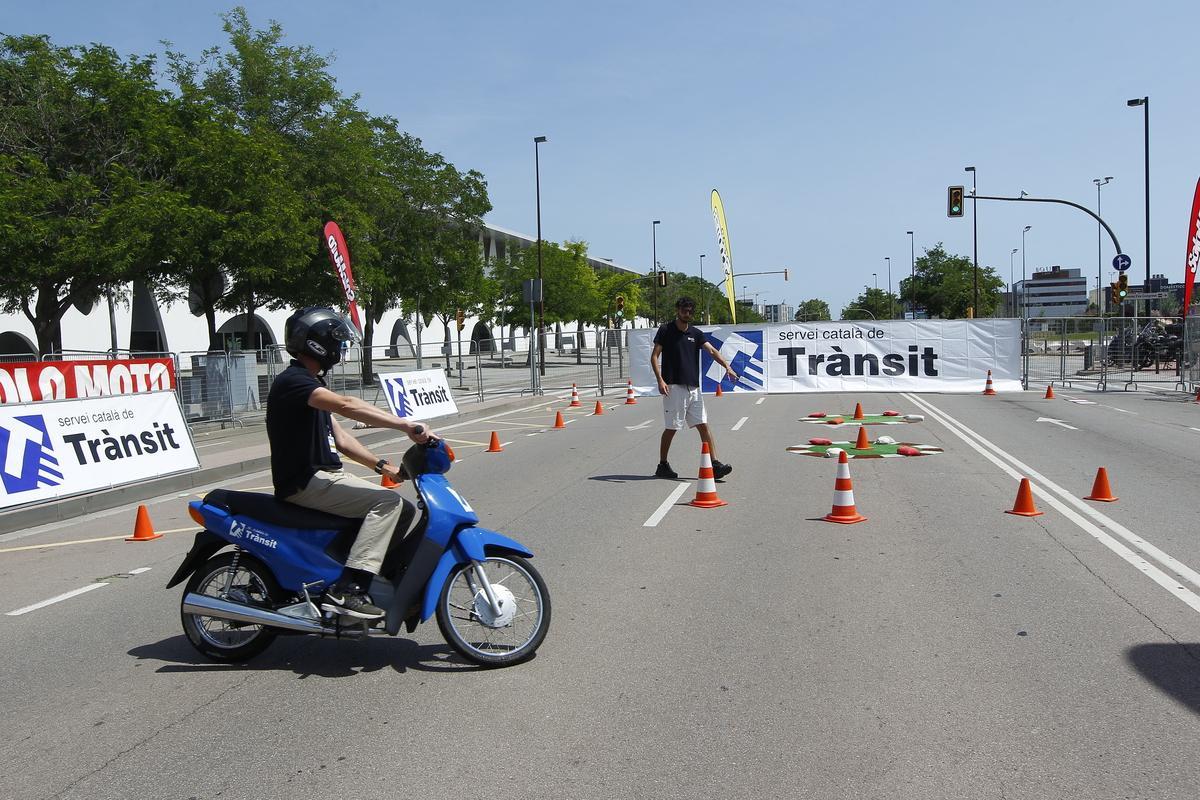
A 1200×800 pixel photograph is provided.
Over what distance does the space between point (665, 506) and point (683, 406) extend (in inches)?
72.2

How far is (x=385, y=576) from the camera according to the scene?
4.92 meters

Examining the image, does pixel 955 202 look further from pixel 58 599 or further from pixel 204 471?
pixel 58 599

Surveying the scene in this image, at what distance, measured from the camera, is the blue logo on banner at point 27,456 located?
1029 centimetres

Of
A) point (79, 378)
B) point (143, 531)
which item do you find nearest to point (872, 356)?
point (79, 378)

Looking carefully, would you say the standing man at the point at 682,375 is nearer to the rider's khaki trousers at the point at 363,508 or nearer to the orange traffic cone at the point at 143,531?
the orange traffic cone at the point at 143,531

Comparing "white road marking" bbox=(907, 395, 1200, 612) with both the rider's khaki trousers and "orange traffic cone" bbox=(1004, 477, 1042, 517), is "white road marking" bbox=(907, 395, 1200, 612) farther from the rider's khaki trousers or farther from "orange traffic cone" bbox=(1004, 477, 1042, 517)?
the rider's khaki trousers

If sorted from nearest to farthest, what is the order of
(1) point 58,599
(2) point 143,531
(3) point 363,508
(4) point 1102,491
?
1. (3) point 363,508
2. (1) point 58,599
3. (2) point 143,531
4. (4) point 1102,491

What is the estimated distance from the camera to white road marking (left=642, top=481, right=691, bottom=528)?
28.4 feet

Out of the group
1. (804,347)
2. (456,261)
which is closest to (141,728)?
(804,347)

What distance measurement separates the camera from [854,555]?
7.27 m

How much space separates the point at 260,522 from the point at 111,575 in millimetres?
3265

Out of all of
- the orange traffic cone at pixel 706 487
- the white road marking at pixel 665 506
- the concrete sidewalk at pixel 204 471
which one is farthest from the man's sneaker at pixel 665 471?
the concrete sidewalk at pixel 204 471

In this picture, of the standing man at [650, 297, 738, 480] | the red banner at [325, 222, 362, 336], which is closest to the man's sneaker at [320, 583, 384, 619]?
the standing man at [650, 297, 738, 480]

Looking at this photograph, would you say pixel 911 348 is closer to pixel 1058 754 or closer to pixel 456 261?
pixel 456 261
